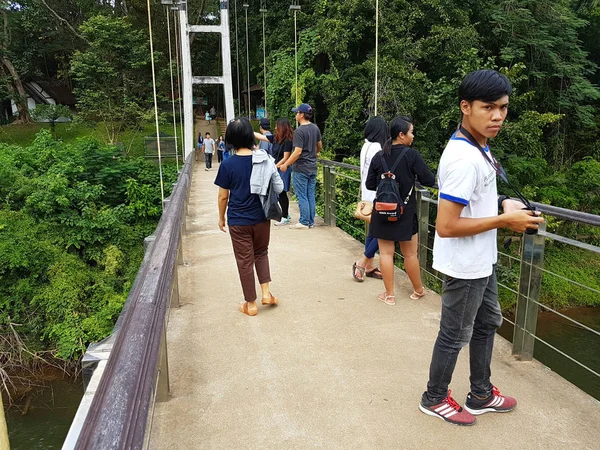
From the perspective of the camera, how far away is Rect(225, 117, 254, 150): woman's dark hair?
3.36 meters

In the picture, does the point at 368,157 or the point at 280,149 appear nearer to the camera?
the point at 368,157

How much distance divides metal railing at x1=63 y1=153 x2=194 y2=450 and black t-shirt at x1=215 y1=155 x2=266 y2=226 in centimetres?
109

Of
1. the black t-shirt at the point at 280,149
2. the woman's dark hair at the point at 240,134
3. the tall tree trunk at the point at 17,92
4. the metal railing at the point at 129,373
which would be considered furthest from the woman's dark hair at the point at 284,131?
the tall tree trunk at the point at 17,92

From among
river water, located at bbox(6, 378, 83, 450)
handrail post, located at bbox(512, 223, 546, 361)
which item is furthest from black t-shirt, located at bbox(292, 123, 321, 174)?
river water, located at bbox(6, 378, 83, 450)

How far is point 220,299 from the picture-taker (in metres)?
3.83

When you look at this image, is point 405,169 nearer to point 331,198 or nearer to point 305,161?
point 305,161

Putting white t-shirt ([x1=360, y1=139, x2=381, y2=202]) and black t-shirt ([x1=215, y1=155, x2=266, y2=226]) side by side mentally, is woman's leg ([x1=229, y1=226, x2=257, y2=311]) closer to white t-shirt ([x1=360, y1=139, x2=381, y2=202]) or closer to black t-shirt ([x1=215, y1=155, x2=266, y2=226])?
black t-shirt ([x1=215, y1=155, x2=266, y2=226])

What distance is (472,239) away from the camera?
200cm

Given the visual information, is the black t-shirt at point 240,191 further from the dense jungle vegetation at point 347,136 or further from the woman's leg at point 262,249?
the dense jungle vegetation at point 347,136

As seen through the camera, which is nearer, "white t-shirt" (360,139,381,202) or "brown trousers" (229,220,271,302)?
"brown trousers" (229,220,271,302)

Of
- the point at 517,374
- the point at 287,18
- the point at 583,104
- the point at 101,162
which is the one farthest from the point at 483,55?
the point at 517,374

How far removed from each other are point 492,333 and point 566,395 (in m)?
0.64

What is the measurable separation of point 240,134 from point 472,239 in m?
1.83

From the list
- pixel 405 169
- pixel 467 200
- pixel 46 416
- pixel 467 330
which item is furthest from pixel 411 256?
pixel 46 416
